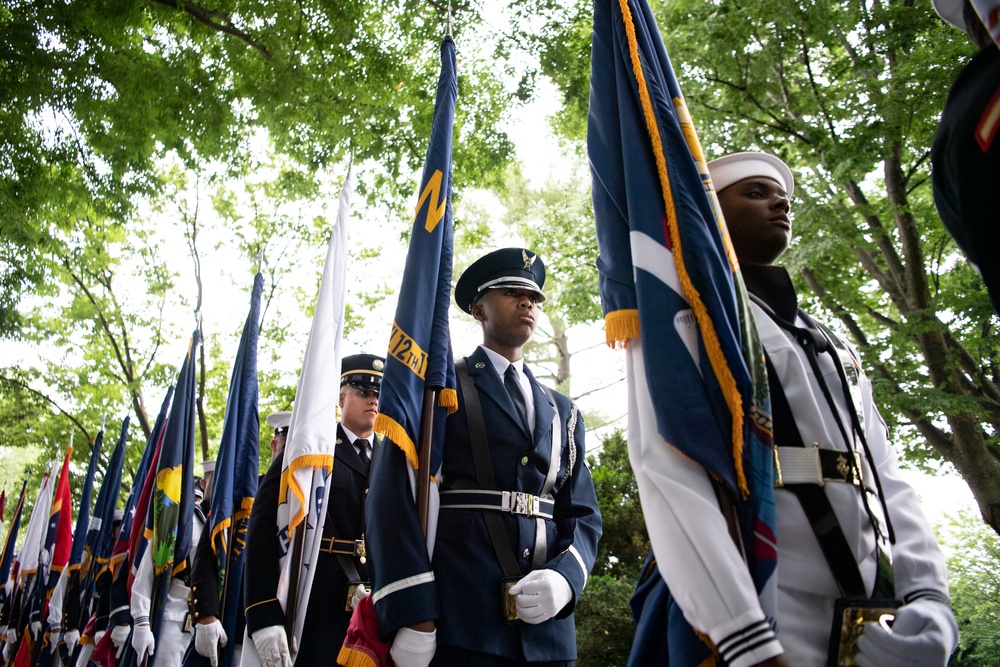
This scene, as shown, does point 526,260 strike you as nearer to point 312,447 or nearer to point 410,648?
point 312,447

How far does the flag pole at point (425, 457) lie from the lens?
277 centimetres

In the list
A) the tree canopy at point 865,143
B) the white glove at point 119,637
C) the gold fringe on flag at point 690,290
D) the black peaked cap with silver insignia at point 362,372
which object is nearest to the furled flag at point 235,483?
the black peaked cap with silver insignia at point 362,372

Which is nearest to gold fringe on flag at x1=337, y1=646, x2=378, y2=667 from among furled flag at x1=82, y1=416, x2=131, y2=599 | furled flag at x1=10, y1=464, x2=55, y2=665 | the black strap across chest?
the black strap across chest

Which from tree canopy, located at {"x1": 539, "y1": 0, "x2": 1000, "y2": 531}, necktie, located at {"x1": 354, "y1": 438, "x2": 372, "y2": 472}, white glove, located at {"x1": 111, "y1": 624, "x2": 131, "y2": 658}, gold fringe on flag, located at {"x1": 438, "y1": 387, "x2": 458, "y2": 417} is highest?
tree canopy, located at {"x1": 539, "y1": 0, "x2": 1000, "y2": 531}

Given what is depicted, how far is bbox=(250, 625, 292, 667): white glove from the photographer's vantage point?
3.67 metres

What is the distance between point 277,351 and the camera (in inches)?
641

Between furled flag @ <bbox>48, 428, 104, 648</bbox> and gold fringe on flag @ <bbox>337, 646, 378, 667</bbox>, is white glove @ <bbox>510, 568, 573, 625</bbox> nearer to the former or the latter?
gold fringe on flag @ <bbox>337, 646, 378, 667</bbox>

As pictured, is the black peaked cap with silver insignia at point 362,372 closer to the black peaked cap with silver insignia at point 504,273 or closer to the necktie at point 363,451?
the necktie at point 363,451

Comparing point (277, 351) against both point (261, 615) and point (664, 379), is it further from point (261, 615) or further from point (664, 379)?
point (664, 379)

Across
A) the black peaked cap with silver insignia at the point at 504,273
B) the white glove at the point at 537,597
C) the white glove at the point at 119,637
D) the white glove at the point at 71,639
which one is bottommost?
the white glove at the point at 537,597

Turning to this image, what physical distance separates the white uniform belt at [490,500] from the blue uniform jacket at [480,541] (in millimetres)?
28

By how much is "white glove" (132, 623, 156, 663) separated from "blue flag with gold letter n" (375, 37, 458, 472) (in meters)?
4.07

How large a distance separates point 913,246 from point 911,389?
66.9 inches

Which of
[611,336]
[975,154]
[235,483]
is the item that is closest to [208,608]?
[235,483]
